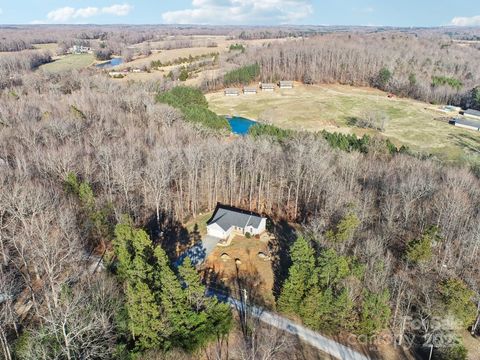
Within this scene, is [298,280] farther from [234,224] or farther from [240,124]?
[240,124]

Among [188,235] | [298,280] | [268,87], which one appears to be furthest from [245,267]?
[268,87]

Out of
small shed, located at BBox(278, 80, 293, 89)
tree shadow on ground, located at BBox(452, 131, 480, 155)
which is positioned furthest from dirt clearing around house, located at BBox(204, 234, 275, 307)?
small shed, located at BBox(278, 80, 293, 89)

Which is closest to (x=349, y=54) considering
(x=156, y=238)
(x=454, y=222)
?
(x=454, y=222)

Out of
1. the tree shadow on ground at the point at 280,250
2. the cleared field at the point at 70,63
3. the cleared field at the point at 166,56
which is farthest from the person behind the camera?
the cleared field at the point at 166,56

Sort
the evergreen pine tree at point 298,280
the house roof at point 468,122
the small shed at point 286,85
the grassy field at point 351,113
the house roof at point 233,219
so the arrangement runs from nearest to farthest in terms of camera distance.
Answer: the evergreen pine tree at point 298,280
the house roof at point 233,219
the grassy field at point 351,113
the house roof at point 468,122
the small shed at point 286,85

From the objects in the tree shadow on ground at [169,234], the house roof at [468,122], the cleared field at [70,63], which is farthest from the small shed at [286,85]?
the tree shadow on ground at [169,234]

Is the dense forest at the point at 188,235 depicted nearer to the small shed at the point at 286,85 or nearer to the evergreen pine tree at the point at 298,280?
the evergreen pine tree at the point at 298,280
